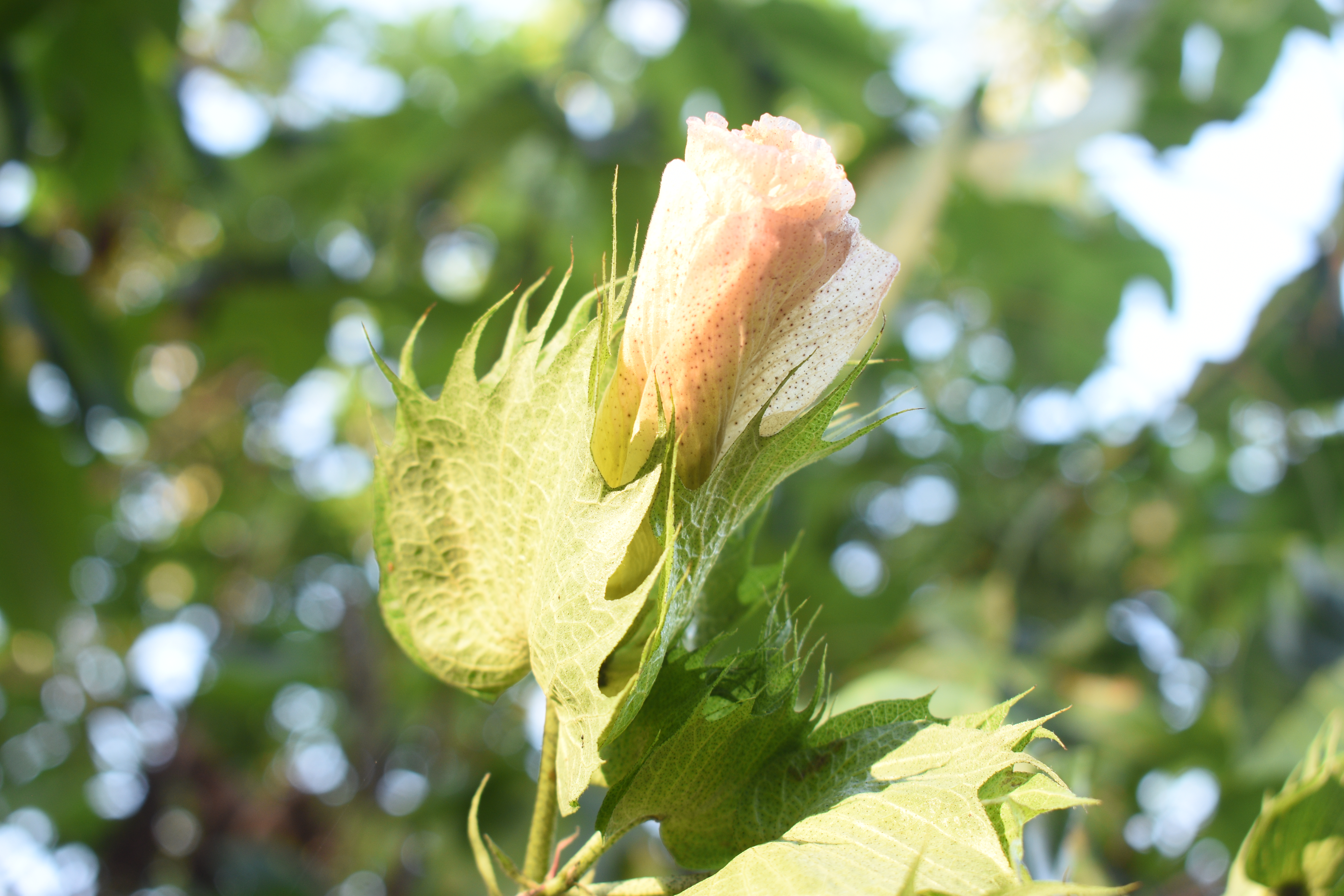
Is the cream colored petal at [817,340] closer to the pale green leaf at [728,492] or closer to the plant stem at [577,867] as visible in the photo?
the pale green leaf at [728,492]

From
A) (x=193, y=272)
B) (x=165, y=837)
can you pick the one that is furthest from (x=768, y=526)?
(x=165, y=837)

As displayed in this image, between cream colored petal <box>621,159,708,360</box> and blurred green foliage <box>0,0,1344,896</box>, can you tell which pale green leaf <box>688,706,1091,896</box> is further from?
blurred green foliage <box>0,0,1344,896</box>

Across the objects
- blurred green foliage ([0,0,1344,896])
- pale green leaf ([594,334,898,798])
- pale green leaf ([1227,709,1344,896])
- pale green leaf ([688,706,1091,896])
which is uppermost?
pale green leaf ([594,334,898,798])

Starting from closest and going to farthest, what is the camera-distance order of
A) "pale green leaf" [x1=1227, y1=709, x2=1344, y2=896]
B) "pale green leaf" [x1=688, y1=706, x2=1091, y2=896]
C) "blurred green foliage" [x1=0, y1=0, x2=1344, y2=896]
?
"pale green leaf" [x1=688, y1=706, x2=1091, y2=896], "pale green leaf" [x1=1227, y1=709, x2=1344, y2=896], "blurred green foliage" [x1=0, y1=0, x2=1344, y2=896]

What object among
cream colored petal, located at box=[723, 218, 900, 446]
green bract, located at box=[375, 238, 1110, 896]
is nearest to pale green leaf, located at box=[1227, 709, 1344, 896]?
green bract, located at box=[375, 238, 1110, 896]

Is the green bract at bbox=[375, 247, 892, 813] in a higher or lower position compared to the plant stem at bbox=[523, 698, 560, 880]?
higher

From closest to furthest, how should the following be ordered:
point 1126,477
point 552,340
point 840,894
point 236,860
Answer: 1. point 840,894
2. point 552,340
3. point 236,860
4. point 1126,477

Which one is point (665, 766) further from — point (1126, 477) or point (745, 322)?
point (1126, 477)
